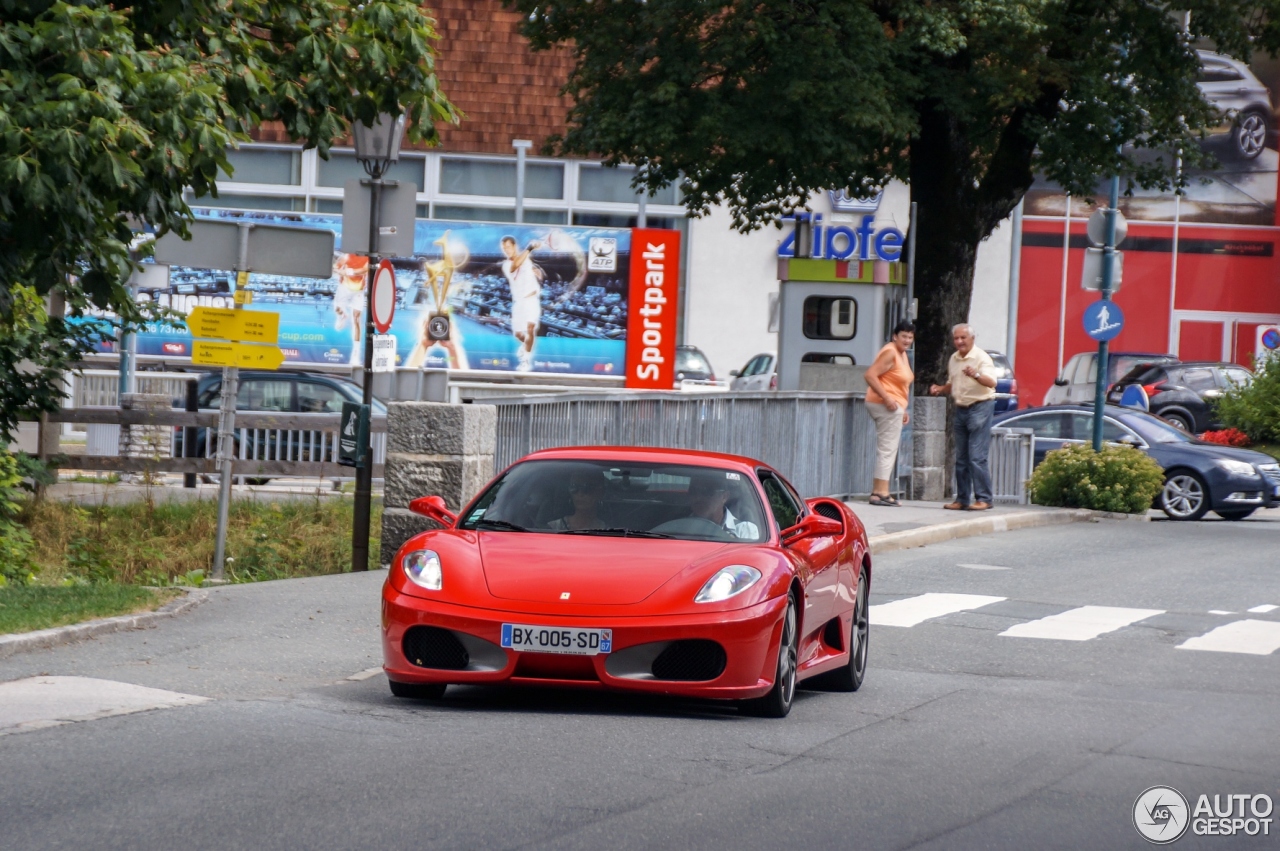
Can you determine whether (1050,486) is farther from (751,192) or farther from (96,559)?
(96,559)

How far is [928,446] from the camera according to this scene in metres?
22.4

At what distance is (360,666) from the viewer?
991 centimetres

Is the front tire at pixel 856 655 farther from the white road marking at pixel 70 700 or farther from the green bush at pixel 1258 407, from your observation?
the green bush at pixel 1258 407

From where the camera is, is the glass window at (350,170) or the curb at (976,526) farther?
the glass window at (350,170)

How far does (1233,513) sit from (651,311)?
34.2 ft

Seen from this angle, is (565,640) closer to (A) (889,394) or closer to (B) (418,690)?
(B) (418,690)

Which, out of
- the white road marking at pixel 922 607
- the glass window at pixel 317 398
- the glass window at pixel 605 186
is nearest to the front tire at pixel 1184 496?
the white road marking at pixel 922 607

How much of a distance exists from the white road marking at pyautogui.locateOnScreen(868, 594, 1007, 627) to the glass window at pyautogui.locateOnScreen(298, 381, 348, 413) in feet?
44.1

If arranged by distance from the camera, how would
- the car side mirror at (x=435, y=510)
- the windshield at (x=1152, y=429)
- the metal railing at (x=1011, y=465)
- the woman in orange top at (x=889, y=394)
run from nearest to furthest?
the car side mirror at (x=435, y=510) → the woman in orange top at (x=889, y=394) → the metal railing at (x=1011, y=465) → the windshield at (x=1152, y=429)

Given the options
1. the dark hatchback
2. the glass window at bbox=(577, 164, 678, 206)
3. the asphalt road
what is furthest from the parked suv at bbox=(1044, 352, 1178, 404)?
the asphalt road

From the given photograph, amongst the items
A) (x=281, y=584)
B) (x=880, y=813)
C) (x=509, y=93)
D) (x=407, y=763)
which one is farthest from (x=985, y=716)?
(x=509, y=93)

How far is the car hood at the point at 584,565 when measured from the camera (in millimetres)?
8070

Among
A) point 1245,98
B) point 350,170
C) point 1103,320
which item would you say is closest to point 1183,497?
point 1103,320

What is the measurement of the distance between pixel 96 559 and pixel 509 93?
1039 inches
